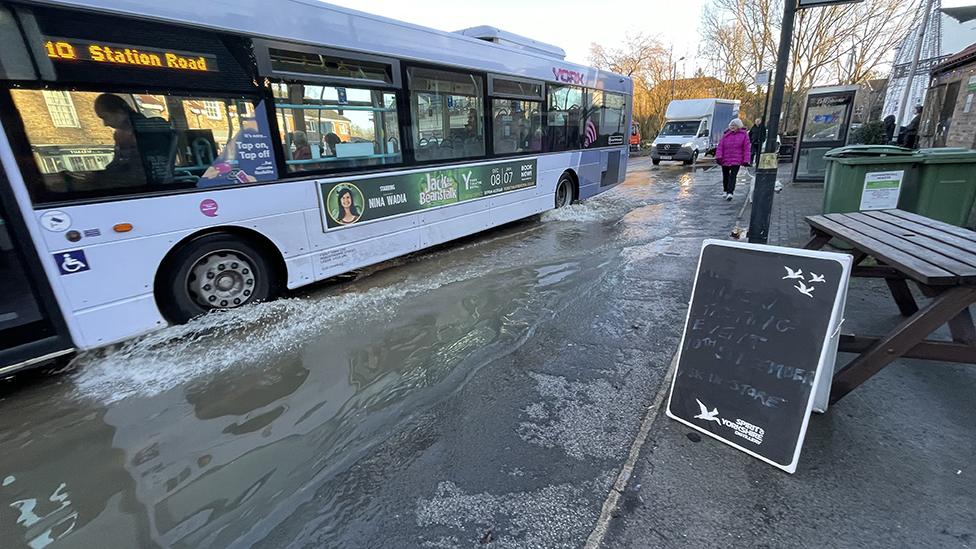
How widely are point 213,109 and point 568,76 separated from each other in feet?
22.5

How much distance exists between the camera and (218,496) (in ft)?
8.00

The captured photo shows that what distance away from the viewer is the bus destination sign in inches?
131

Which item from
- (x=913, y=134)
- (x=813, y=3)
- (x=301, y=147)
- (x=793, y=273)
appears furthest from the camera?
(x=913, y=134)

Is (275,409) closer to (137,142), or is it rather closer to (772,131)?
(137,142)

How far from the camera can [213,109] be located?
4129 millimetres

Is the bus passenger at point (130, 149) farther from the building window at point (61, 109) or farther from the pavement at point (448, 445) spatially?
the pavement at point (448, 445)

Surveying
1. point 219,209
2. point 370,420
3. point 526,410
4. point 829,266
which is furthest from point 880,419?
point 219,209

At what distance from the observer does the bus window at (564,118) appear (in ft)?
28.5

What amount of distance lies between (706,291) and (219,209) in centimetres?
434

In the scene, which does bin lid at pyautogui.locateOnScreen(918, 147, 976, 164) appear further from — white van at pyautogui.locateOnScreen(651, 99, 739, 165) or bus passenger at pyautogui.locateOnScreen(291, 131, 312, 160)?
white van at pyautogui.locateOnScreen(651, 99, 739, 165)

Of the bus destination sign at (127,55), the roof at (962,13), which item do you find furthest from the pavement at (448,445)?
the roof at (962,13)

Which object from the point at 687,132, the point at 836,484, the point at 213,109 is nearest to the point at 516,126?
the point at 213,109

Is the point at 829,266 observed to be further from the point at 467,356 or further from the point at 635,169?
the point at 635,169

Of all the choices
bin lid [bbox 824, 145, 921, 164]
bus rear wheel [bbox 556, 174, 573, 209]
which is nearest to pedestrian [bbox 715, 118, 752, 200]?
bus rear wheel [bbox 556, 174, 573, 209]
